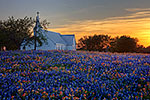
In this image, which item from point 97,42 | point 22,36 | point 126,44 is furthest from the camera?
point 97,42

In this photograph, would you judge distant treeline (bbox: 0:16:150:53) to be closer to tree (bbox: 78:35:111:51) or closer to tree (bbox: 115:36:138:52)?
tree (bbox: 115:36:138:52)

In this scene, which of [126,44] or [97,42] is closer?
[126,44]

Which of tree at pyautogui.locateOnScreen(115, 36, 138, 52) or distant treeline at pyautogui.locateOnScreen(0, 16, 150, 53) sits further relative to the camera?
tree at pyautogui.locateOnScreen(115, 36, 138, 52)

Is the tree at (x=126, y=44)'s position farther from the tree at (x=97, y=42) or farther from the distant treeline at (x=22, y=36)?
the tree at (x=97, y=42)

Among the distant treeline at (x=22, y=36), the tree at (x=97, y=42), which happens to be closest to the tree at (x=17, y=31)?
the distant treeline at (x=22, y=36)

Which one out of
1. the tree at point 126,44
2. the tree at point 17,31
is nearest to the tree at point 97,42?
the tree at point 126,44

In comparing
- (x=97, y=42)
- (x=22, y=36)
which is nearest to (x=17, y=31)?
(x=22, y=36)

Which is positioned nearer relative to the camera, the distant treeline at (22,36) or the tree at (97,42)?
the distant treeline at (22,36)

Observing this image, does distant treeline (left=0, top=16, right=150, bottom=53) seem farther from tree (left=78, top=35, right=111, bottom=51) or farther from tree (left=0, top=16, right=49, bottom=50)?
tree (left=78, top=35, right=111, bottom=51)

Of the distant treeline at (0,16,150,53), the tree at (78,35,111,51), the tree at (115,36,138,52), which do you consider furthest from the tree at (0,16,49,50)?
the tree at (78,35,111,51)

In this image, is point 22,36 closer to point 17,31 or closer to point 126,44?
point 17,31

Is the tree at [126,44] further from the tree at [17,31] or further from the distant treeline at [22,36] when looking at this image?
the tree at [17,31]

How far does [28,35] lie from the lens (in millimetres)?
38656

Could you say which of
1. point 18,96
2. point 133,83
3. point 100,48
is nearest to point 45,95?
point 18,96
